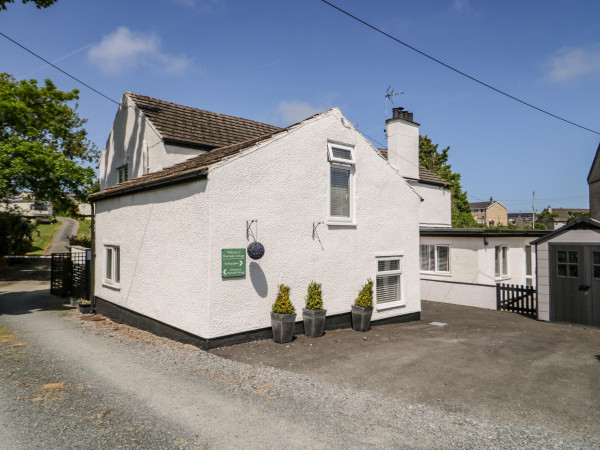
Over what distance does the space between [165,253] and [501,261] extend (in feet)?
51.6

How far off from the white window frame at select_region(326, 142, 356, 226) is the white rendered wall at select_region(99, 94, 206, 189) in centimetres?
632

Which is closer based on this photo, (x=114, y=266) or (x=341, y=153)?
(x=341, y=153)

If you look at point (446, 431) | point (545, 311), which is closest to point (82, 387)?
point (446, 431)

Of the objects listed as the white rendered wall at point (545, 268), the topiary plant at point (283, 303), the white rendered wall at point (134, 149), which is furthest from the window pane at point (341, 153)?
the white rendered wall at point (545, 268)

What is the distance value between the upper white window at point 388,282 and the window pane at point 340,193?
2.04 m

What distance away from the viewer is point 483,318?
13.4 meters

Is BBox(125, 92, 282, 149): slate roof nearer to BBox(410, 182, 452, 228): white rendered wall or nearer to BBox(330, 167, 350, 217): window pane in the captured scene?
BBox(330, 167, 350, 217): window pane

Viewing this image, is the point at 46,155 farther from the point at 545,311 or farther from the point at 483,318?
the point at 545,311

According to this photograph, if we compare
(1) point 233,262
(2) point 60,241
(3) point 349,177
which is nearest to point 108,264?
(1) point 233,262

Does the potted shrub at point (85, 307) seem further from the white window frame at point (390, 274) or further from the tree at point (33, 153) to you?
the white window frame at point (390, 274)

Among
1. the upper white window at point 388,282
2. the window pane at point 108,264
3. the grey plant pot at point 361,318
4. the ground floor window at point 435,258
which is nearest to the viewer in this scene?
the grey plant pot at point 361,318

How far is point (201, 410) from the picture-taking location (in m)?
5.35

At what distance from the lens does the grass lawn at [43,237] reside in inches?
1489

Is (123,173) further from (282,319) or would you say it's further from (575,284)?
(575,284)
